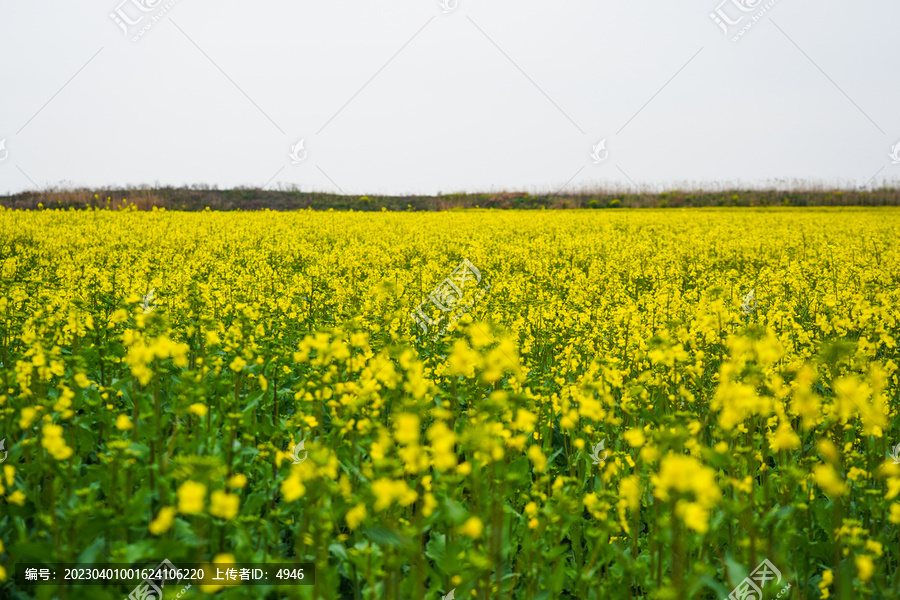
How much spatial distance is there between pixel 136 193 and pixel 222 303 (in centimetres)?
4148

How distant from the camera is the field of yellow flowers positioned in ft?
8.00

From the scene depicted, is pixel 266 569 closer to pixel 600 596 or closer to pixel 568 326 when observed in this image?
pixel 600 596

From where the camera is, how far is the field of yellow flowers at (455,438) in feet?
8.00

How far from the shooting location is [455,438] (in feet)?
6.75
